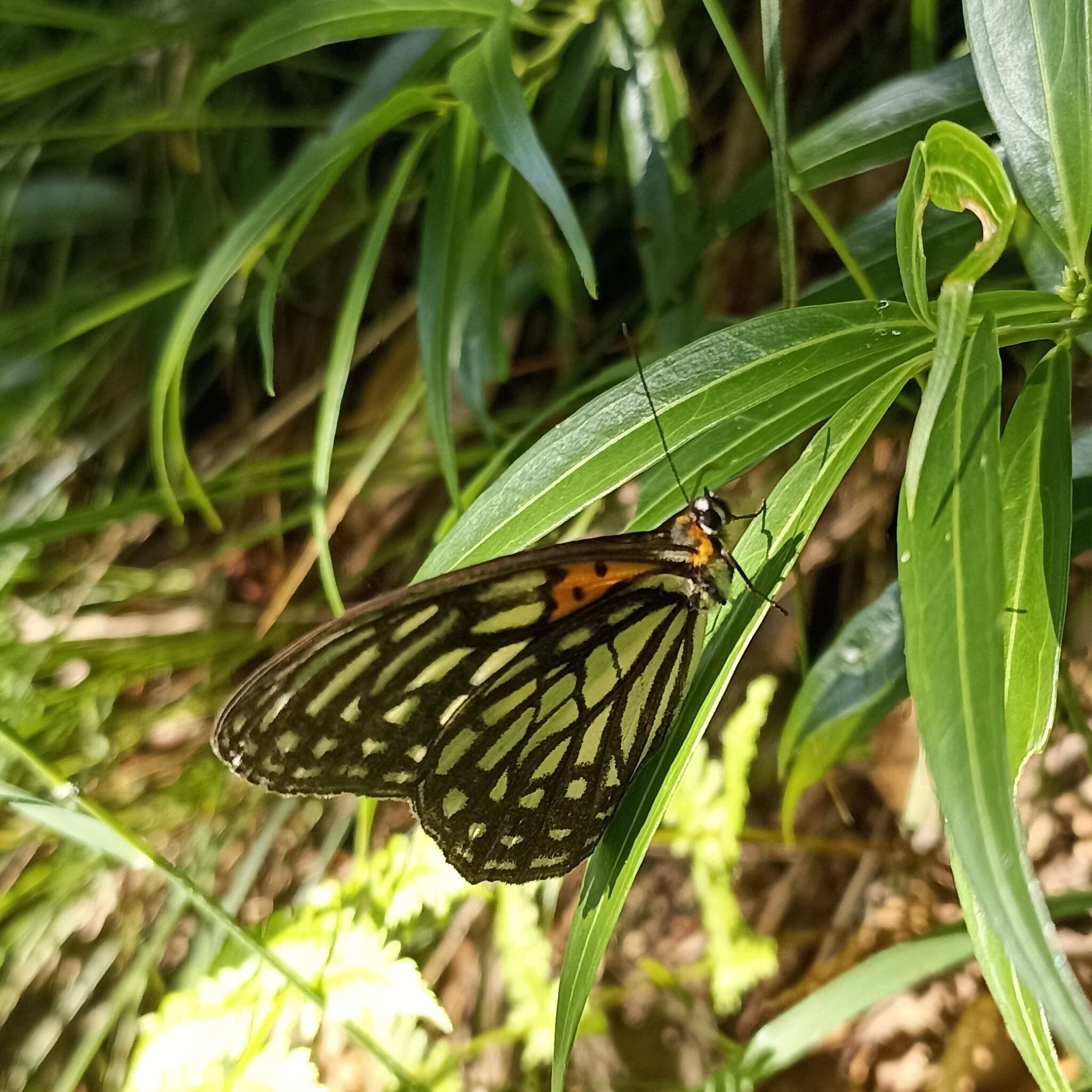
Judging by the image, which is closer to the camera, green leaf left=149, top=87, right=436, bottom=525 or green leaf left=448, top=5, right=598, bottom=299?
green leaf left=448, top=5, right=598, bottom=299

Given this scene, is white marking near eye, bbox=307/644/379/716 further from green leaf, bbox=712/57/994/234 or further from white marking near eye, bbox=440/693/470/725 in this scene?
green leaf, bbox=712/57/994/234

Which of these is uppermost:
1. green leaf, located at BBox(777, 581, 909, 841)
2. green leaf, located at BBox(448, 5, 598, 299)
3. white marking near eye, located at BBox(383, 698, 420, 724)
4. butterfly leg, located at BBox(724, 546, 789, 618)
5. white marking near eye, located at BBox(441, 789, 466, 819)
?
green leaf, located at BBox(448, 5, 598, 299)

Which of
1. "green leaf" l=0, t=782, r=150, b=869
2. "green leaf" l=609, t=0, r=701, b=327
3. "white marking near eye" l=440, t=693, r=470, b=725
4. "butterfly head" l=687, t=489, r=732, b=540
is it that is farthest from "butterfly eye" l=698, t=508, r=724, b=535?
"green leaf" l=0, t=782, r=150, b=869

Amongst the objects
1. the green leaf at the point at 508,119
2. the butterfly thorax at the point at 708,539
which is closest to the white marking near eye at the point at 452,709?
the butterfly thorax at the point at 708,539

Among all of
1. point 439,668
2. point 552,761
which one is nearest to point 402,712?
point 439,668

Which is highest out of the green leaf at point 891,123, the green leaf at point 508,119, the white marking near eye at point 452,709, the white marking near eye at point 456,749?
the green leaf at point 508,119

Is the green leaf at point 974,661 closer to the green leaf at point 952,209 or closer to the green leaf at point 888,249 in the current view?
the green leaf at point 952,209

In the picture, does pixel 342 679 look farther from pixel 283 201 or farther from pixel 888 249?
pixel 888 249
